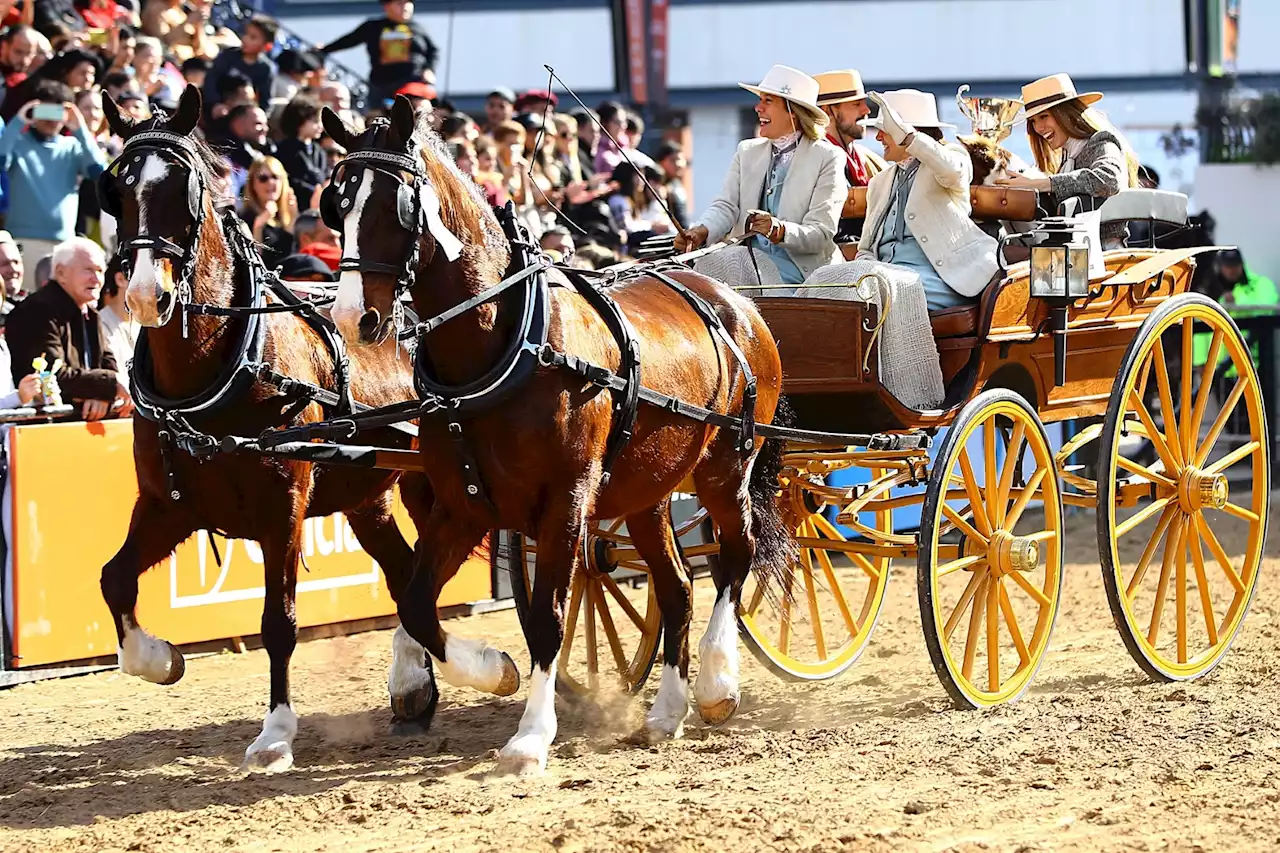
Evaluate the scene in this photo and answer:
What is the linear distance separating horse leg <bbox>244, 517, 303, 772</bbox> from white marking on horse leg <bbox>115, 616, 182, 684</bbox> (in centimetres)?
32

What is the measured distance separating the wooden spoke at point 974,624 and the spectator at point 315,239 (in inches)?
173

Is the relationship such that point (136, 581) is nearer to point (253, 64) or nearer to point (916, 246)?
point (916, 246)

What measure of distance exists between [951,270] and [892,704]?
1.72 metres

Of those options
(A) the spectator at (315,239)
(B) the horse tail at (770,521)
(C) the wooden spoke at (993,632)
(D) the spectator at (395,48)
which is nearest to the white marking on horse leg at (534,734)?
(B) the horse tail at (770,521)

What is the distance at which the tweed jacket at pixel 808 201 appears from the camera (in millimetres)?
7309

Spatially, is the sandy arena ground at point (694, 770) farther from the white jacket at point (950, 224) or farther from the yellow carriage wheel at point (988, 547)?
the white jacket at point (950, 224)

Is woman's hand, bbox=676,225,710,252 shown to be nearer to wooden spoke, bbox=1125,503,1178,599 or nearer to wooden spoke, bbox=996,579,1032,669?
wooden spoke, bbox=996,579,1032,669

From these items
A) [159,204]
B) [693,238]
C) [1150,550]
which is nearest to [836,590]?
[1150,550]

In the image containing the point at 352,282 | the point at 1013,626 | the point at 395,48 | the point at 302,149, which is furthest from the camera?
the point at 395,48

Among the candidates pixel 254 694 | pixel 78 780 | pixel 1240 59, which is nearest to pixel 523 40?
pixel 1240 59

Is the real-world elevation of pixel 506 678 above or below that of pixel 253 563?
below

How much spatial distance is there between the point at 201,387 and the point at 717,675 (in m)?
2.08

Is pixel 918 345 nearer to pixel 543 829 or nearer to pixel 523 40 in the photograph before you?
pixel 543 829

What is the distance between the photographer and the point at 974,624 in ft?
21.9
